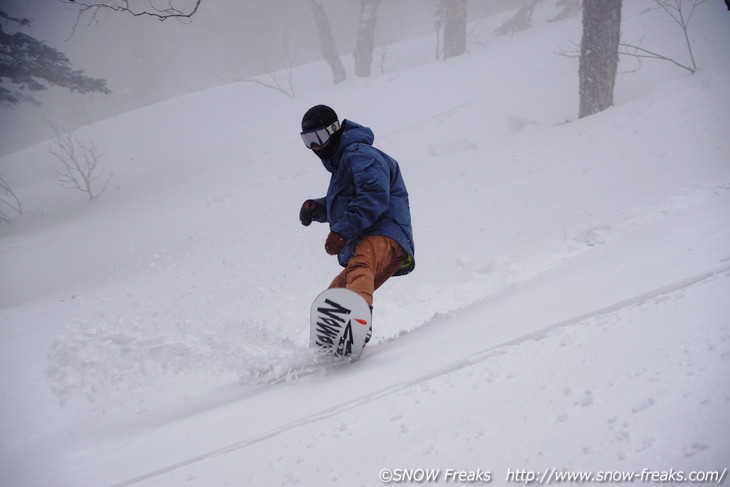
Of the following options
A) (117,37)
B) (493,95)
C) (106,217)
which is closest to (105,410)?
(106,217)

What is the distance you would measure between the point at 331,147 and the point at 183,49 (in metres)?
53.6

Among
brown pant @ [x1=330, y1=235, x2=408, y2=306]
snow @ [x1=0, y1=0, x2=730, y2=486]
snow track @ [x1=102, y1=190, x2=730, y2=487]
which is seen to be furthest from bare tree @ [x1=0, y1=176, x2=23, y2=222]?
snow track @ [x1=102, y1=190, x2=730, y2=487]

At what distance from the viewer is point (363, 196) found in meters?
2.65

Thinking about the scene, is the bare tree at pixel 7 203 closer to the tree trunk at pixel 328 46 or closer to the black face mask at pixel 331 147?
the tree trunk at pixel 328 46

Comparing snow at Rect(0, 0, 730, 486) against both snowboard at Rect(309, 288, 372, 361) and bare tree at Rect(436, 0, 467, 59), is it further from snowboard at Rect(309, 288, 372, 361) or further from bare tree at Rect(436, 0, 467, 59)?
bare tree at Rect(436, 0, 467, 59)

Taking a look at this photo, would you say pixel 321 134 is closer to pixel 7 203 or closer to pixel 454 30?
pixel 7 203

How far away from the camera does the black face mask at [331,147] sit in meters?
2.90

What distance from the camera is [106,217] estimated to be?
10.6m

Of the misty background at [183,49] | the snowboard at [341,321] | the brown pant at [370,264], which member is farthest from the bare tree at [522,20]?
the snowboard at [341,321]

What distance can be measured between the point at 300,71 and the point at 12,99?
482 inches

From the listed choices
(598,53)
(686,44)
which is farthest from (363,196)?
(686,44)

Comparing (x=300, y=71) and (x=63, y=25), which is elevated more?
(x=63, y=25)

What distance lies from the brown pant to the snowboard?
8 centimetres

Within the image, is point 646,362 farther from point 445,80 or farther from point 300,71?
point 300,71
